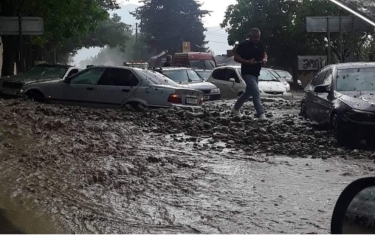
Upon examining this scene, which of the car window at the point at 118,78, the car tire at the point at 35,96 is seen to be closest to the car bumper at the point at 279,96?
the car window at the point at 118,78

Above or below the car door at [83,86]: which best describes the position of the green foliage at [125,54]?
above

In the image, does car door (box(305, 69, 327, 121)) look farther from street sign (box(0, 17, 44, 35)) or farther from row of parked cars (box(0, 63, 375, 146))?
street sign (box(0, 17, 44, 35))

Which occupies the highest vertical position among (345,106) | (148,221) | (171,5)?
(171,5)

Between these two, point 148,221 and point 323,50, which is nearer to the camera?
point 148,221

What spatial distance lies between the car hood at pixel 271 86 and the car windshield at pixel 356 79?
1050 cm

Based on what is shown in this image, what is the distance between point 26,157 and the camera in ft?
25.3

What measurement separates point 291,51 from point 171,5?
22.5m

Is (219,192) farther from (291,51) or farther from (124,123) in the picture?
(291,51)

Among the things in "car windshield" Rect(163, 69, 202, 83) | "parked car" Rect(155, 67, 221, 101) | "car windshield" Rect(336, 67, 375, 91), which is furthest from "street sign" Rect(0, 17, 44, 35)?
"car windshield" Rect(336, 67, 375, 91)

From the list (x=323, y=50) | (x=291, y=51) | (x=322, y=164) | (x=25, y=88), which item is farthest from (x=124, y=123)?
(x=291, y=51)

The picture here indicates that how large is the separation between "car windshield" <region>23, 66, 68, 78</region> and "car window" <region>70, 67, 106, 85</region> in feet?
14.4

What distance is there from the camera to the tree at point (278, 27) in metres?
48.9

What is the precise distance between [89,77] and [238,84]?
8703mm

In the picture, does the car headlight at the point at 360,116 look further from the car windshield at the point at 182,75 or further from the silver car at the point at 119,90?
the car windshield at the point at 182,75
